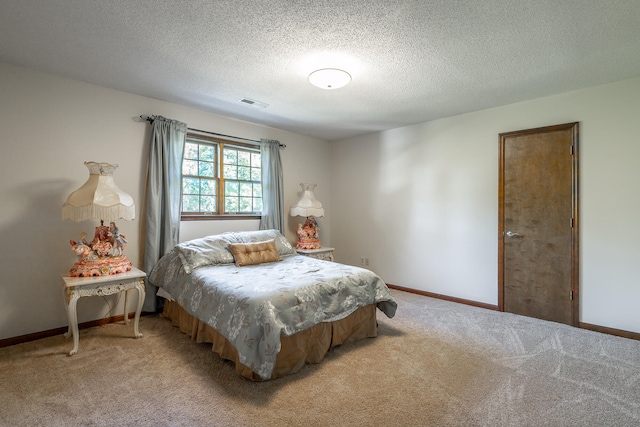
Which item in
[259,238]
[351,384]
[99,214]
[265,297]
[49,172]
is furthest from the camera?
[259,238]

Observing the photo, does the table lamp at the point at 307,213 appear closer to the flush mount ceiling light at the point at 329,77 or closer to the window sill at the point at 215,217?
the window sill at the point at 215,217

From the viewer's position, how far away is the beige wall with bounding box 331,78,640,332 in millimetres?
2916

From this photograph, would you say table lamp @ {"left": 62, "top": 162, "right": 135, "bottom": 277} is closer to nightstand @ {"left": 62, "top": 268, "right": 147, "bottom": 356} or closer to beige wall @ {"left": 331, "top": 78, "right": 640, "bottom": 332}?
nightstand @ {"left": 62, "top": 268, "right": 147, "bottom": 356}

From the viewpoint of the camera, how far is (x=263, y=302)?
212cm

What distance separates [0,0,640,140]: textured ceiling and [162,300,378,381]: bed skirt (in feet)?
7.31

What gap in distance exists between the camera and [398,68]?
8.77 ft

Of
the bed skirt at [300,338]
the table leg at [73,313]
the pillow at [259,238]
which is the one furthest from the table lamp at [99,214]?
the pillow at [259,238]

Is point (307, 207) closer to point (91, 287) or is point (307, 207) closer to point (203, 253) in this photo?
point (203, 253)

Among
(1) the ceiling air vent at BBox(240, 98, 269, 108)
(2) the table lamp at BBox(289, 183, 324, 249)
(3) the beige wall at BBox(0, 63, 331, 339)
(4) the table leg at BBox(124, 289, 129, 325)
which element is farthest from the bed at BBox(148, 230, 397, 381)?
(1) the ceiling air vent at BBox(240, 98, 269, 108)

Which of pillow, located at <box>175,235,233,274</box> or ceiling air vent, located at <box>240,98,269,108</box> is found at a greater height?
ceiling air vent, located at <box>240,98,269,108</box>

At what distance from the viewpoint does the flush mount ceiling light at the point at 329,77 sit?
255 cm

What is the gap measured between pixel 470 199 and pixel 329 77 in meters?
2.49

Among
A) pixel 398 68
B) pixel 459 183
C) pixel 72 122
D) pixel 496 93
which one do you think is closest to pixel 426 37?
pixel 398 68

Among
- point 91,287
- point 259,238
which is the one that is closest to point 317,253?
point 259,238
